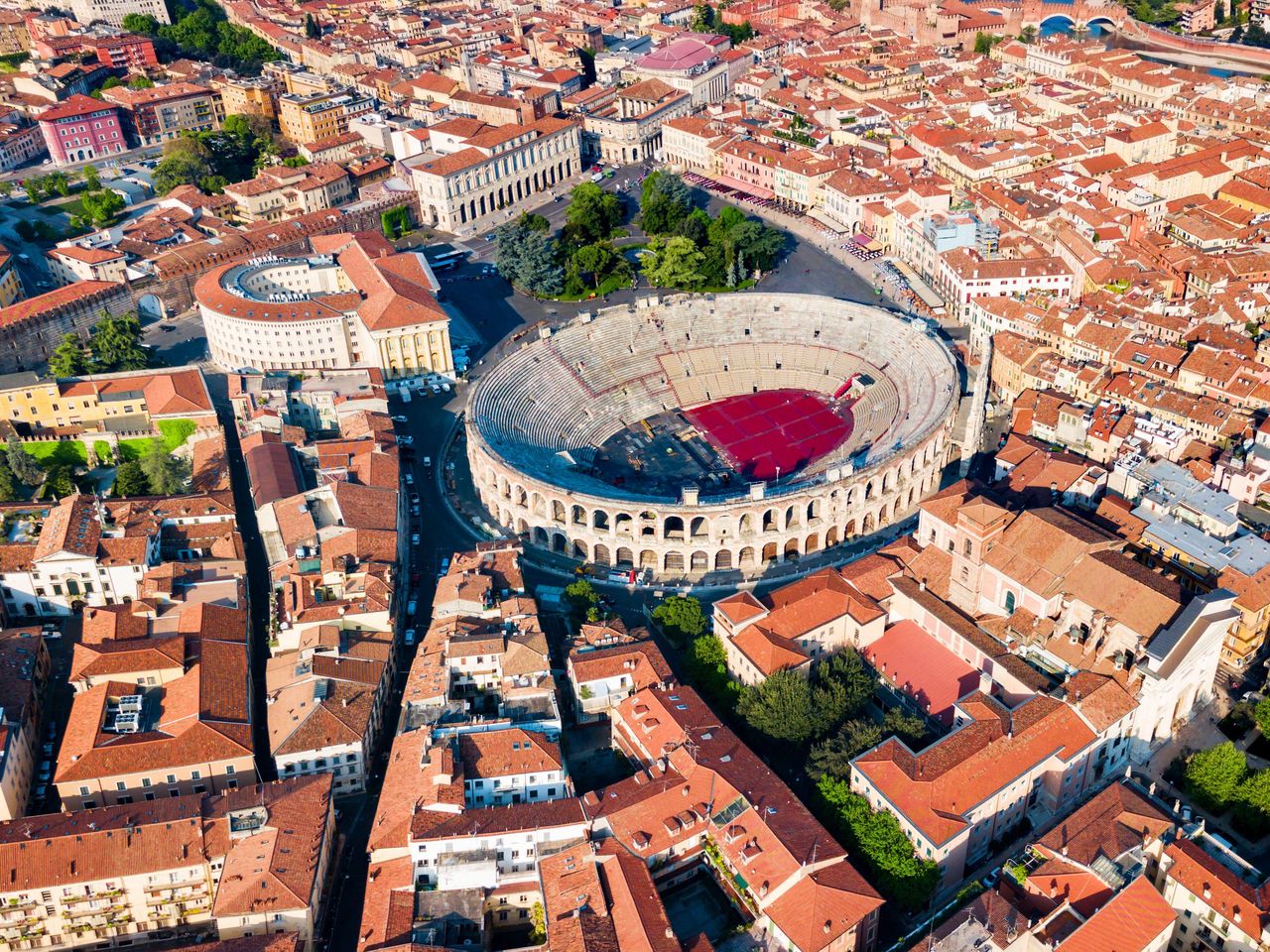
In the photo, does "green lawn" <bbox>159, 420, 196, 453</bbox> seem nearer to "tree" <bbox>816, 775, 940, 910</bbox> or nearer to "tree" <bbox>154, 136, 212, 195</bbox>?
"tree" <bbox>154, 136, 212, 195</bbox>

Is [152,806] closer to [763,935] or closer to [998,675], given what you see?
[763,935]

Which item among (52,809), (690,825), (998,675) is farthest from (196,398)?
(998,675)

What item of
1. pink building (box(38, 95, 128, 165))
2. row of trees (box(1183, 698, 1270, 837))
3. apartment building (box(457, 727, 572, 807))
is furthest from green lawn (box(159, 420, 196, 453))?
pink building (box(38, 95, 128, 165))

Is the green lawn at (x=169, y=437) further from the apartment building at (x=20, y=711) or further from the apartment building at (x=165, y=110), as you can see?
the apartment building at (x=165, y=110)

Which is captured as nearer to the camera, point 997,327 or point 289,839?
point 289,839

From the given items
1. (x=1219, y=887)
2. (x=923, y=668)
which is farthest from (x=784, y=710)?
(x=1219, y=887)

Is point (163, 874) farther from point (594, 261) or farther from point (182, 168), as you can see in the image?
point (182, 168)

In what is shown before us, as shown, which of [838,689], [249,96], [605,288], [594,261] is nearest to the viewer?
[838,689]

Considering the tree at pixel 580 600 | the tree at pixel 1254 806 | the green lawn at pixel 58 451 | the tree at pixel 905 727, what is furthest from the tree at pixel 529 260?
the tree at pixel 1254 806
